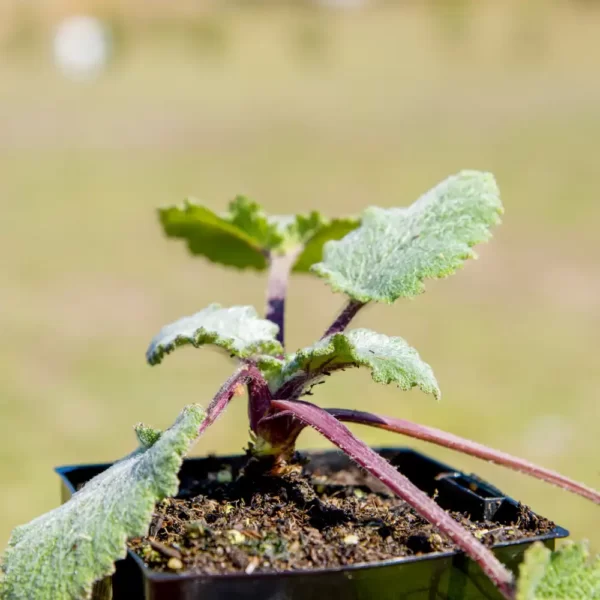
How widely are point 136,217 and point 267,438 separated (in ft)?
12.1

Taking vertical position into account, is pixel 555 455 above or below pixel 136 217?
below

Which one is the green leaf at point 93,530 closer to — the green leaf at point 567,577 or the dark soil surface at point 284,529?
the dark soil surface at point 284,529

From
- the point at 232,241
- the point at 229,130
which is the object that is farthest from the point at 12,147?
the point at 232,241

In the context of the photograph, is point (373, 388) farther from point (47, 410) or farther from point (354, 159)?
point (354, 159)

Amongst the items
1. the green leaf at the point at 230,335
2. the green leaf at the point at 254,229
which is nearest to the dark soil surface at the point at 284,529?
the green leaf at the point at 230,335

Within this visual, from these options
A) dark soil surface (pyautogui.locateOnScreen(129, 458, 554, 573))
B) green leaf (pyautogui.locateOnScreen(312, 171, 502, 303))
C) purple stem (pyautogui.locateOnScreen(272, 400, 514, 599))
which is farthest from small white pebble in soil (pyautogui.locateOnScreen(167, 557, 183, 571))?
A: green leaf (pyautogui.locateOnScreen(312, 171, 502, 303))

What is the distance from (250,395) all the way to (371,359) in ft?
0.46

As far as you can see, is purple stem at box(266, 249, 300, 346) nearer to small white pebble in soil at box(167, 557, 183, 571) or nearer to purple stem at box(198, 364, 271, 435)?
purple stem at box(198, 364, 271, 435)

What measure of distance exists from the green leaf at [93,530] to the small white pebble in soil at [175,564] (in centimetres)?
4

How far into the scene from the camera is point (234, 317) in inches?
25.8

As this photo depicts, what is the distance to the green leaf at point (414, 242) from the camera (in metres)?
0.66

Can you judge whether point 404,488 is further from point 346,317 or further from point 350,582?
point 346,317

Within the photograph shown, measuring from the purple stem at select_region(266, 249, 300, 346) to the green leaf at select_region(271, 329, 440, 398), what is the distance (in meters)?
0.14

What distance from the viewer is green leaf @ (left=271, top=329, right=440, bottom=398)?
1.87 ft
